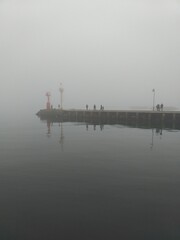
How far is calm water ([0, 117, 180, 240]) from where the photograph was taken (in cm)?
1114

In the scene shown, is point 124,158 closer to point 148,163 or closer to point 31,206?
point 148,163

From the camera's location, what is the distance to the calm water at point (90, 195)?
11.1 metres

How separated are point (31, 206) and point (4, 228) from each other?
2263mm

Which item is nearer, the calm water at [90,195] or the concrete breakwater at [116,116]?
the calm water at [90,195]

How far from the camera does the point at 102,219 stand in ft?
39.3

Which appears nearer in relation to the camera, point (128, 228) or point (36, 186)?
point (128, 228)

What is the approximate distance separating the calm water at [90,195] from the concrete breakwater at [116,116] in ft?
103

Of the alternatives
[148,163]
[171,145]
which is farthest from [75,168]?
[171,145]

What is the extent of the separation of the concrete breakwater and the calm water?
103 ft

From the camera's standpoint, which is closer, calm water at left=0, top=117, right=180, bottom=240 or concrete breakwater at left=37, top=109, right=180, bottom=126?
calm water at left=0, top=117, right=180, bottom=240

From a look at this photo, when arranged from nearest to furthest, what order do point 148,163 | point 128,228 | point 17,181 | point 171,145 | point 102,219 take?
point 128,228
point 102,219
point 17,181
point 148,163
point 171,145

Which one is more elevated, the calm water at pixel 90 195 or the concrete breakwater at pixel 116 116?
the concrete breakwater at pixel 116 116

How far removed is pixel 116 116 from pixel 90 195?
52.4m

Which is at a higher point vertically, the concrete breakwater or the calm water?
the concrete breakwater
